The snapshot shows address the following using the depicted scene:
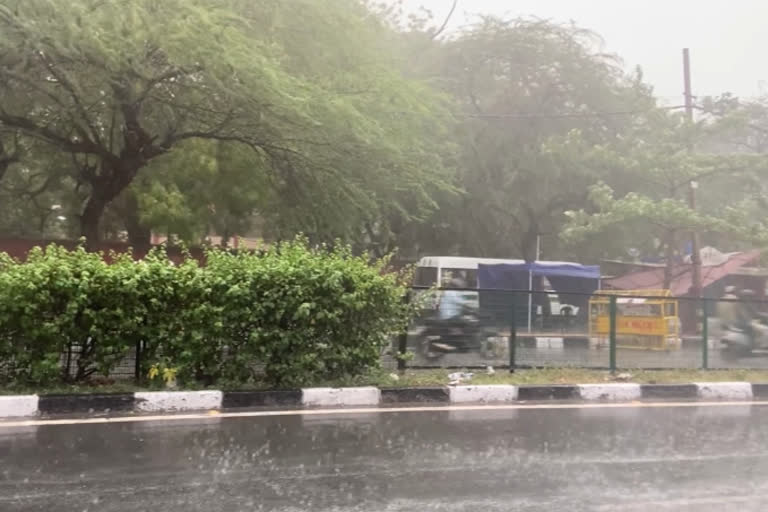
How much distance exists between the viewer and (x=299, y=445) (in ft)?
17.3

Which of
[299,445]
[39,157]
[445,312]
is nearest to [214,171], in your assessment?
[39,157]

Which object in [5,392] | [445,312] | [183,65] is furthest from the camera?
[183,65]

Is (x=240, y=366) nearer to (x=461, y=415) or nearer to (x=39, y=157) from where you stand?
(x=461, y=415)

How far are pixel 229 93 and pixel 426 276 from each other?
9.62 m

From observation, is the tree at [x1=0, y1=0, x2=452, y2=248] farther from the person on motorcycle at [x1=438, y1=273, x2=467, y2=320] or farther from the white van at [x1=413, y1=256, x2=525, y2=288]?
the person on motorcycle at [x1=438, y1=273, x2=467, y2=320]

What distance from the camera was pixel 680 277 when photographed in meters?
21.2

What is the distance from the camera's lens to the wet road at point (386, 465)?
3.99m

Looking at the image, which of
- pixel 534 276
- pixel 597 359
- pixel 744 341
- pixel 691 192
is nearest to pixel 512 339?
pixel 597 359

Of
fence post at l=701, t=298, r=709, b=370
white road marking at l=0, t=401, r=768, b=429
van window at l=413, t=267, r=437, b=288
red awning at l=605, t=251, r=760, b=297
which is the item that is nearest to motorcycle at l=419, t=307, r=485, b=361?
white road marking at l=0, t=401, r=768, b=429

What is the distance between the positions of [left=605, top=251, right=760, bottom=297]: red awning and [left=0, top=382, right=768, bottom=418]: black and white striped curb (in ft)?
42.9

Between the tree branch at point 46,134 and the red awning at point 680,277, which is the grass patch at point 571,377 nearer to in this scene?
the tree branch at point 46,134

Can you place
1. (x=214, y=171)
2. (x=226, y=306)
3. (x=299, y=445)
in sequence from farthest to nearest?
(x=214, y=171)
(x=226, y=306)
(x=299, y=445)

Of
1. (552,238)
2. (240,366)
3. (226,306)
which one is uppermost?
(552,238)

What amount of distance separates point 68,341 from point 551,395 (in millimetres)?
5225
